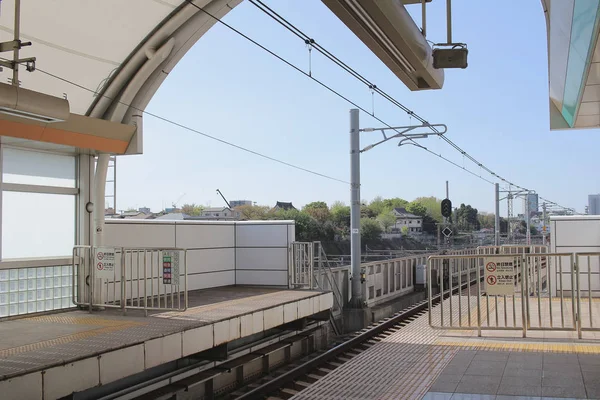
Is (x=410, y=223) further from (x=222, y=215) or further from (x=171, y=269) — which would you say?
(x=171, y=269)

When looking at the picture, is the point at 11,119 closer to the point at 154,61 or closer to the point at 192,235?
the point at 154,61

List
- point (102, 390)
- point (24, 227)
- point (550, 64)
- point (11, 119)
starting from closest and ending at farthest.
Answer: point (102, 390) < point (11, 119) < point (24, 227) < point (550, 64)

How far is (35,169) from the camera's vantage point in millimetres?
10648

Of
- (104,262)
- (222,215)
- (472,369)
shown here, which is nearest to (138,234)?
(104,262)

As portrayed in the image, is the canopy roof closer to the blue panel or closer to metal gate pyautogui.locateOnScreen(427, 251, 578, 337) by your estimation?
the blue panel

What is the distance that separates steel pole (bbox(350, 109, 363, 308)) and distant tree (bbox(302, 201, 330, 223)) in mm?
56736

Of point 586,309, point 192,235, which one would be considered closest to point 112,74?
point 192,235

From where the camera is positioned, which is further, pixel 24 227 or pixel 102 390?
→ pixel 24 227

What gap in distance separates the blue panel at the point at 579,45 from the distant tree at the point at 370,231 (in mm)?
53090

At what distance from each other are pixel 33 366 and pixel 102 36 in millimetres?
5990

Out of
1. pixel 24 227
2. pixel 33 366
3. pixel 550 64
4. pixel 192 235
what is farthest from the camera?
pixel 192 235

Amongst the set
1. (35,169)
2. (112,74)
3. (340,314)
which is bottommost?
(340,314)

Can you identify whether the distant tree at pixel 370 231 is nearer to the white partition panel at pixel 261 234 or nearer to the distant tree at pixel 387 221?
the distant tree at pixel 387 221

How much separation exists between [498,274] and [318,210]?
228 feet
